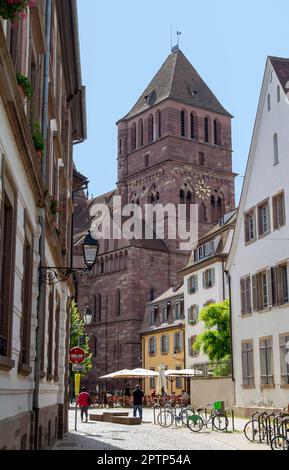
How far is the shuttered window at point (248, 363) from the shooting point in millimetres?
31609

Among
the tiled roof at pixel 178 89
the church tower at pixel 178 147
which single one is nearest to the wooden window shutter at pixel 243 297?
the church tower at pixel 178 147

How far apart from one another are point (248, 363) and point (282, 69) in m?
12.7

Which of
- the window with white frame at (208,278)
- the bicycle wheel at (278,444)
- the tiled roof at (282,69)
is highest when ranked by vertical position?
the tiled roof at (282,69)

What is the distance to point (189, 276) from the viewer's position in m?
54.4

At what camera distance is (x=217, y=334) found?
41.9 metres

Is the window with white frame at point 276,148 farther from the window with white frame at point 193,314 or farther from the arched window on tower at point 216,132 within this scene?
the arched window on tower at point 216,132

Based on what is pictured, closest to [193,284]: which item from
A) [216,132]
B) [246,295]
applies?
[246,295]

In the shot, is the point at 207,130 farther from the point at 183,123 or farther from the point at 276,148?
the point at 276,148

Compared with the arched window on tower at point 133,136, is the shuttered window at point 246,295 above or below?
below

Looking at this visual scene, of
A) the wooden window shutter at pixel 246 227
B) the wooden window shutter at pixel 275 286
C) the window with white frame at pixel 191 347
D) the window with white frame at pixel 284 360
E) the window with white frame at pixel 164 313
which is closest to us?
the window with white frame at pixel 284 360

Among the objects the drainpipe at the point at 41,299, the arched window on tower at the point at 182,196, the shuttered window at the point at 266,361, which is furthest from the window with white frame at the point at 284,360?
the arched window on tower at the point at 182,196

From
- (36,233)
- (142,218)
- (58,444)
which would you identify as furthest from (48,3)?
(142,218)

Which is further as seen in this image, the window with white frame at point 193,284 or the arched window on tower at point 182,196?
the arched window on tower at point 182,196

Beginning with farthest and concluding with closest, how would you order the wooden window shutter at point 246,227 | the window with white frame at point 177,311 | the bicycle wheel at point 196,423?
the window with white frame at point 177,311 < the wooden window shutter at point 246,227 < the bicycle wheel at point 196,423
